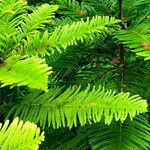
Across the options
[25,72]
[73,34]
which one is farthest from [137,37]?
[25,72]

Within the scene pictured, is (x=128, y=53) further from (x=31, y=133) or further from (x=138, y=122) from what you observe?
(x=31, y=133)

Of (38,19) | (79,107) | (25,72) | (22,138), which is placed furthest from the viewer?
(38,19)

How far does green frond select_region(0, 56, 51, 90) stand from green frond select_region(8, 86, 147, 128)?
0.19 m

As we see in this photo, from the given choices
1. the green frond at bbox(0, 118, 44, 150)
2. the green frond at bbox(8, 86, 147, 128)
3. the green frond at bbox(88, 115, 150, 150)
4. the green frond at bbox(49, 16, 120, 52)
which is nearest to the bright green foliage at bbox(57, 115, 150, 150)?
the green frond at bbox(88, 115, 150, 150)

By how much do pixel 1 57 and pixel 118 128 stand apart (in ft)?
1.63

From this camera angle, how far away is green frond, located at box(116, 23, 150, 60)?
126cm

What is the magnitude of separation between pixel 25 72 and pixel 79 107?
8.9 inches

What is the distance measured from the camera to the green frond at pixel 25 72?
0.94 meters

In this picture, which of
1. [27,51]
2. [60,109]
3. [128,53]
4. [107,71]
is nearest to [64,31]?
[27,51]

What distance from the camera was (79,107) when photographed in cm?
116

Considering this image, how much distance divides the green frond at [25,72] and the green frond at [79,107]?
0.19 metres

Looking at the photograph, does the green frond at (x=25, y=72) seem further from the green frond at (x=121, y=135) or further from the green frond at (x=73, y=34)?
the green frond at (x=121, y=135)

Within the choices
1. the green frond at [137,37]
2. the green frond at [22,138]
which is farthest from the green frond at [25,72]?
the green frond at [137,37]

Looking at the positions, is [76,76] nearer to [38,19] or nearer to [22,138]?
[38,19]
